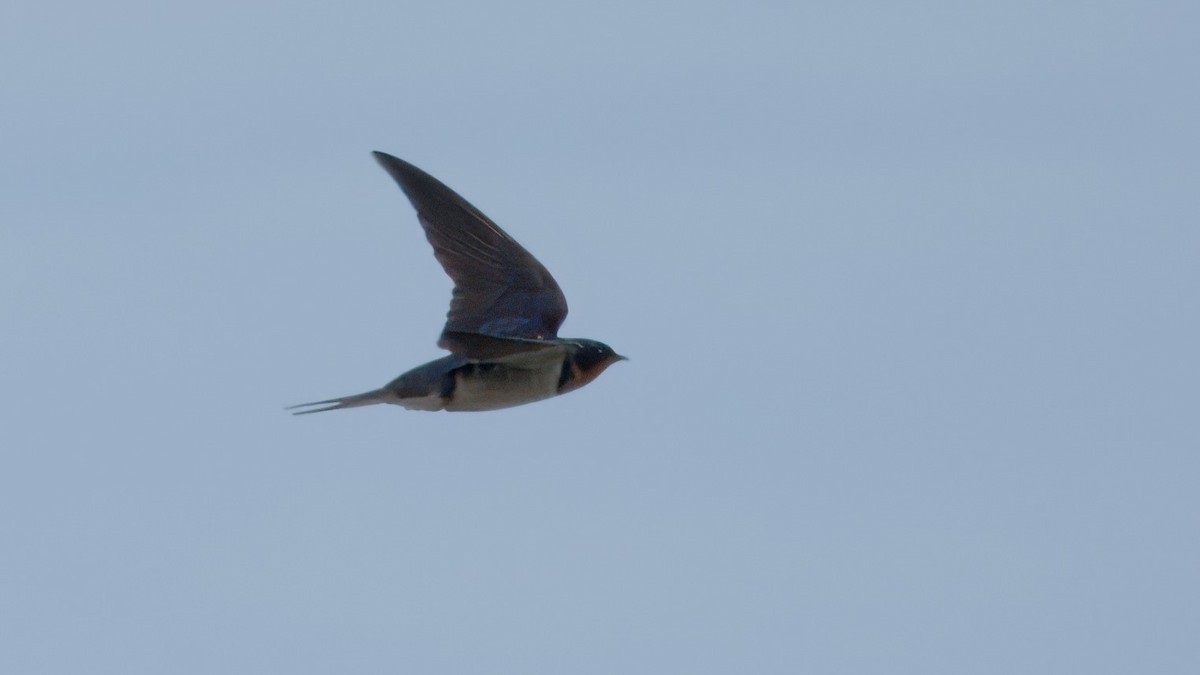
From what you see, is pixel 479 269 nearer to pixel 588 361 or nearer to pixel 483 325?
pixel 483 325

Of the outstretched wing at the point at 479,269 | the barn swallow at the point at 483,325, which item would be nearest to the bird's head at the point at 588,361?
the barn swallow at the point at 483,325

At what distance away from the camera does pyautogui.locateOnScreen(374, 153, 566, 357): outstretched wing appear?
11.4 metres

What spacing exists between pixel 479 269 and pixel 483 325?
0.44 meters

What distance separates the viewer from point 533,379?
34.9ft

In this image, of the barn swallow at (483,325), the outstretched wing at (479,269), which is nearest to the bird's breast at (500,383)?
the barn swallow at (483,325)

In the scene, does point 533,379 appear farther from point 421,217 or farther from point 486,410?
point 421,217

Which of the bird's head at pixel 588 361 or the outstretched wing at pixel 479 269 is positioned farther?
the outstretched wing at pixel 479 269

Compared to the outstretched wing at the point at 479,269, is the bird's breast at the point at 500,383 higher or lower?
lower

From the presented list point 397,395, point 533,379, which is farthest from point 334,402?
point 533,379

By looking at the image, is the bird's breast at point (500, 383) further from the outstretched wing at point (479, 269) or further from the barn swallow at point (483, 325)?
the outstretched wing at point (479, 269)

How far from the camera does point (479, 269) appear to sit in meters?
11.5

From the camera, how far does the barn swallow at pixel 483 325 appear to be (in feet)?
34.7

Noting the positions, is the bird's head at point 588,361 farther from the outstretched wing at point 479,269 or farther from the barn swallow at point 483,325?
the outstretched wing at point 479,269

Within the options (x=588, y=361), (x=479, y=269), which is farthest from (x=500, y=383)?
(x=479, y=269)
